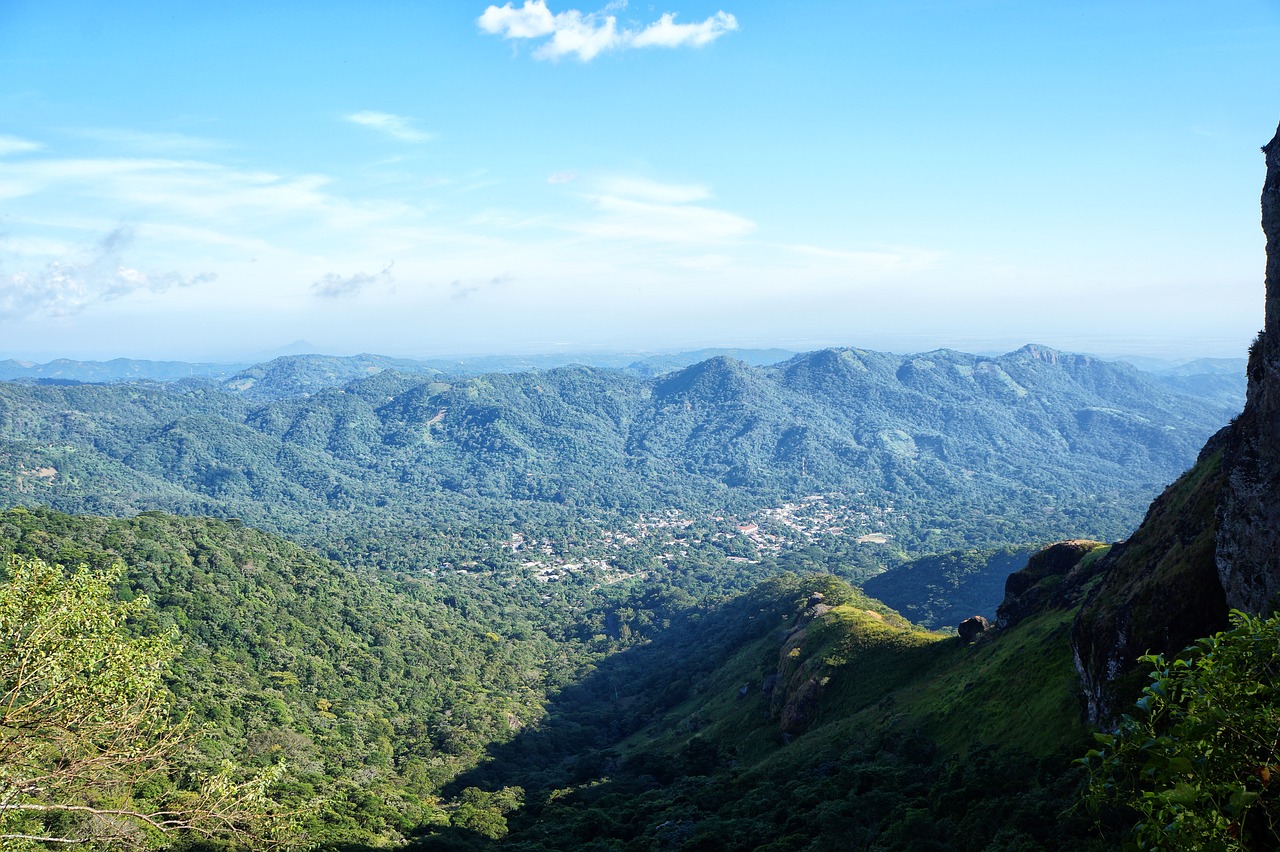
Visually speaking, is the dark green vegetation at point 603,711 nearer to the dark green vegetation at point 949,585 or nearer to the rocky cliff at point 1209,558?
the rocky cliff at point 1209,558

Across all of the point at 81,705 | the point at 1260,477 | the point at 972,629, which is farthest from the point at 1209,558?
the point at 81,705

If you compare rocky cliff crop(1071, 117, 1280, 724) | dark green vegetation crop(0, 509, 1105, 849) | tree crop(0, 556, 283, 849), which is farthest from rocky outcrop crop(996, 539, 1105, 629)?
tree crop(0, 556, 283, 849)

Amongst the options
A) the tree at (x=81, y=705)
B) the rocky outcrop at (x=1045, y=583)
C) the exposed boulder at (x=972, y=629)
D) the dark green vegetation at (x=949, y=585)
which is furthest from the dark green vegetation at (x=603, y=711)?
the dark green vegetation at (x=949, y=585)

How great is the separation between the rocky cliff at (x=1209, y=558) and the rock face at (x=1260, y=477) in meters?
0.03

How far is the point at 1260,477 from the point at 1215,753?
21463 millimetres

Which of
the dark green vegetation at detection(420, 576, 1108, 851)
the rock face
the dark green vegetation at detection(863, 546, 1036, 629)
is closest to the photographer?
the rock face

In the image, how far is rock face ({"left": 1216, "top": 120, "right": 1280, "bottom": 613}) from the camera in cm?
2139

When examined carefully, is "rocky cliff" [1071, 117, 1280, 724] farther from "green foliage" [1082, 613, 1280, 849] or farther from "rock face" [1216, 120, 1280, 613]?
"green foliage" [1082, 613, 1280, 849]

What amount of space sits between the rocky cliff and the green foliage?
590 inches

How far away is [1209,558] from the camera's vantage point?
25125 millimetres

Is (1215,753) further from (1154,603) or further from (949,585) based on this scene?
(949,585)

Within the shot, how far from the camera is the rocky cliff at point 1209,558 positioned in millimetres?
21703

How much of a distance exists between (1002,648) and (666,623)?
112134 millimetres

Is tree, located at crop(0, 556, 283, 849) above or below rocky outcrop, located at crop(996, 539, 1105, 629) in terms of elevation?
above
